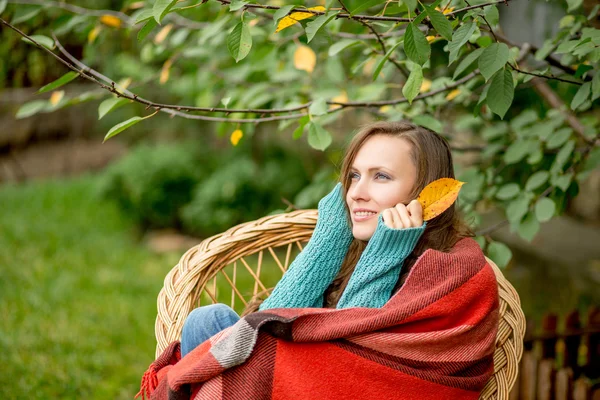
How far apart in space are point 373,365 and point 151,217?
401cm

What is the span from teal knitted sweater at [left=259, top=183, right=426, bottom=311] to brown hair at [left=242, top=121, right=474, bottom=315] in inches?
2.5

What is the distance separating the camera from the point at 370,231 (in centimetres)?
170

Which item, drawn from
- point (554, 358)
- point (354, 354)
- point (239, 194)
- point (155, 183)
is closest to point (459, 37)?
point (354, 354)

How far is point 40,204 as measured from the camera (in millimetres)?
5461

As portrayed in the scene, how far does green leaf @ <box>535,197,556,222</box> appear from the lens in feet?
6.00

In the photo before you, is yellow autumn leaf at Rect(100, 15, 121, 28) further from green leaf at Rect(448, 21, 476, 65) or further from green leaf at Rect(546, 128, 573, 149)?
green leaf at Rect(546, 128, 573, 149)

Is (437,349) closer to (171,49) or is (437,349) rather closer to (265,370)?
(265,370)

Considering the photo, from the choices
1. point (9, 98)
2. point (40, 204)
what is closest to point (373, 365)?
point (40, 204)

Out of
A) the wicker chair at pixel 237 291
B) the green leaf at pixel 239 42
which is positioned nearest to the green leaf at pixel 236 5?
the green leaf at pixel 239 42

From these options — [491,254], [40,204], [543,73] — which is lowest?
[40,204]

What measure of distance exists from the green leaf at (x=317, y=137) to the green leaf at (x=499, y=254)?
2.22 feet

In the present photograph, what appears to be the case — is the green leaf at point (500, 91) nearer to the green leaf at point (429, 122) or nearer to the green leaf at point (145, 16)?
the green leaf at point (429, 122)

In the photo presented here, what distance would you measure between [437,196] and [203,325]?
730 millimetres

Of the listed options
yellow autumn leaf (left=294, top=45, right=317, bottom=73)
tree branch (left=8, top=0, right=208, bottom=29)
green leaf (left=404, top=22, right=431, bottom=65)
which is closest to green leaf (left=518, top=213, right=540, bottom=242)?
green leaf (left=404, top=22, right=431, bottom=65)
